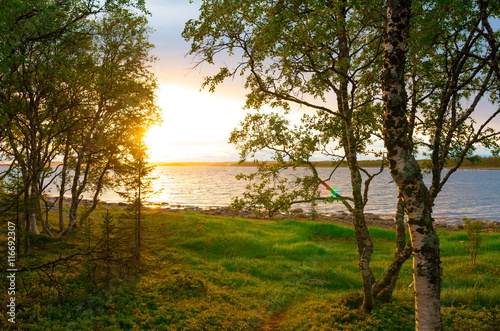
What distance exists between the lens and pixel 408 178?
8.26m

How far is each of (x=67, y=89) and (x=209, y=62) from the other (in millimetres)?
12288

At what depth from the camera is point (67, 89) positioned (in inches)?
833

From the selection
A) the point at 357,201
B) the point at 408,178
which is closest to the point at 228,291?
the point at 357,201

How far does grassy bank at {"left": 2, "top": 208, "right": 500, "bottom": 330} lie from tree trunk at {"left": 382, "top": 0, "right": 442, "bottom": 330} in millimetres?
4670

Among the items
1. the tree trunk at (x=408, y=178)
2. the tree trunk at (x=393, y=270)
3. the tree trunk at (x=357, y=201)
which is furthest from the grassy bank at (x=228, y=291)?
the tree trunk at (x=408, y=178)

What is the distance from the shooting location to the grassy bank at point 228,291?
12.4 m

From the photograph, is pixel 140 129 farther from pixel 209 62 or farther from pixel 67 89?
pixel 209 62

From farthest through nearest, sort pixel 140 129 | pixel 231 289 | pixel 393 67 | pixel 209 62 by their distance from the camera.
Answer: pixel 140 129
pixel 231 289
pixel 209 62
pixel 393 67

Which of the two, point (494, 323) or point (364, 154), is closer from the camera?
point (494, 323)

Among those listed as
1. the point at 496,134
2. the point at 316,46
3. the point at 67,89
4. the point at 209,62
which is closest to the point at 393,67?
the point at 316,46

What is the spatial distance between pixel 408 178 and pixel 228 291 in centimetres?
1210

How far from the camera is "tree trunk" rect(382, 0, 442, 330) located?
825 cm

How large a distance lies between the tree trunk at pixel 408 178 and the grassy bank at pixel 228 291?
184 inches

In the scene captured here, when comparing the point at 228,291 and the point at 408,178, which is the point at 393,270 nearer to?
the point at 408,178
